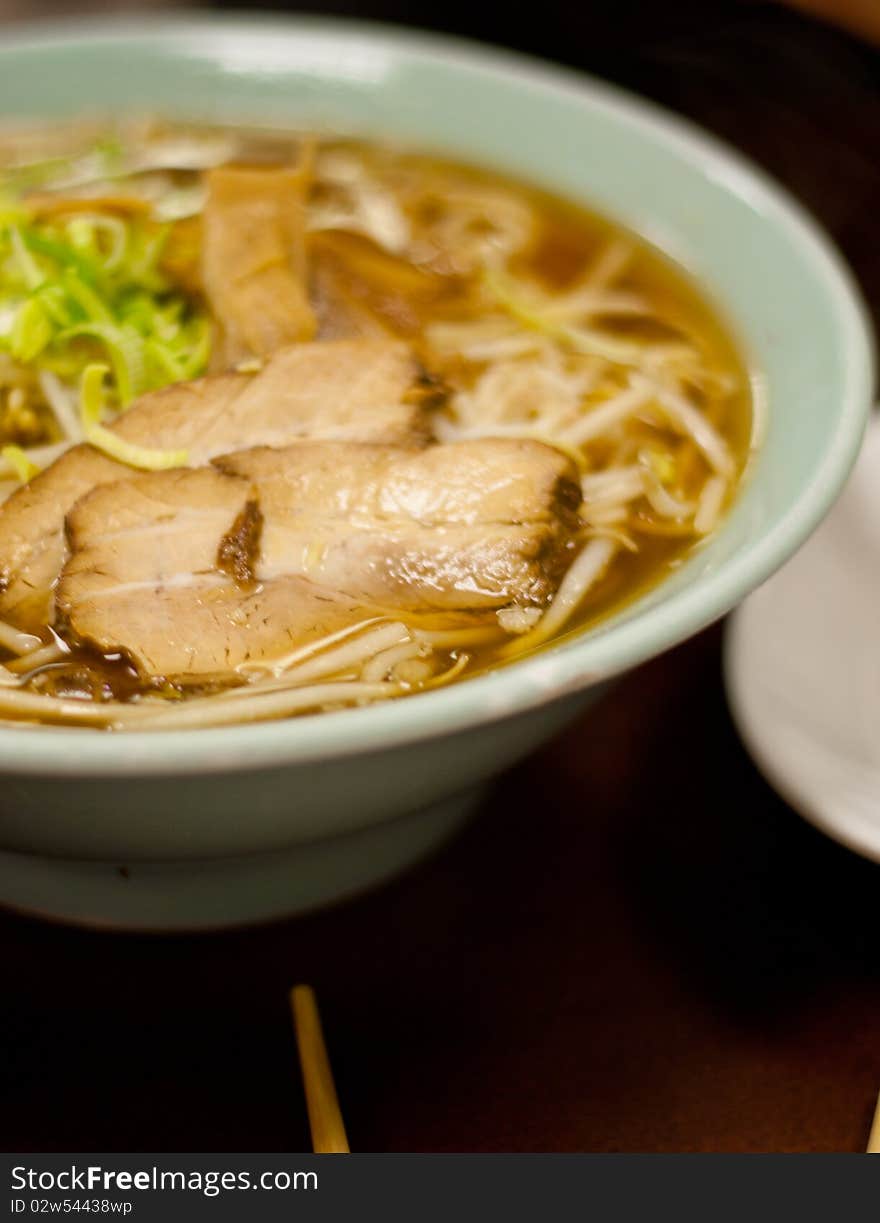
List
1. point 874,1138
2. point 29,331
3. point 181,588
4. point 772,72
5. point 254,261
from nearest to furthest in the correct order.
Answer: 1. point 874,1138
2. point 181,588
3. point 29,331
4. point 254,261
5. point 772,72

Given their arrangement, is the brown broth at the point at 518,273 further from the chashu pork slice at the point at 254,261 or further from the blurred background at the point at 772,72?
the blurred background at the point at 772,72

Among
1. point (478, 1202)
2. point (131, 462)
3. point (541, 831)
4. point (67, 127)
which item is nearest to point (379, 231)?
point (67, 127)

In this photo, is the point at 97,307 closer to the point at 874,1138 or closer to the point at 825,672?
the point at 825,672

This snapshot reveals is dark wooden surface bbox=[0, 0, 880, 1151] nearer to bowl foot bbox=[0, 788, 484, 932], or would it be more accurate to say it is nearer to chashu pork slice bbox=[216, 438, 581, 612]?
bowl foot bbox=[0, 788, 484, 932]

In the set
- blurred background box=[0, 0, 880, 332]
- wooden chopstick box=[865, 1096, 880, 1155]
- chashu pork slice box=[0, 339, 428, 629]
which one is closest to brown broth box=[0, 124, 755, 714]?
chashu pork slice box=[0, 339, 428, 629]

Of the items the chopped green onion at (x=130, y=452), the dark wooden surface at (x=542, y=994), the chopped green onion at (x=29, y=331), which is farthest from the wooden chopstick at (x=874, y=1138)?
the chopped green onion at (x=29, y=331)

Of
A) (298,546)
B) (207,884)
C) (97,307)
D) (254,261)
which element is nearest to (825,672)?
(298,546)
